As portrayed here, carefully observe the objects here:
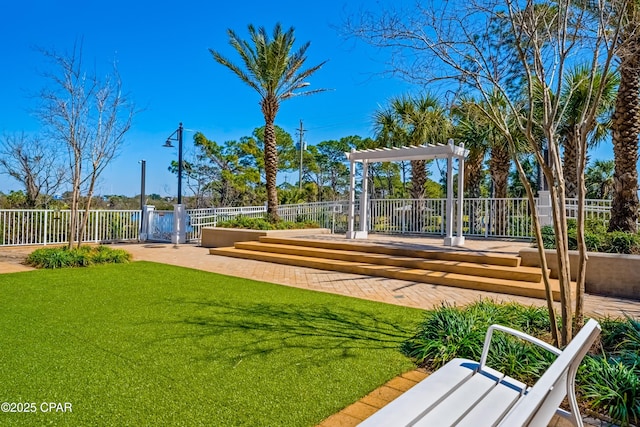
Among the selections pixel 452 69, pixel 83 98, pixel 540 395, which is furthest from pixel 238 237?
pixel 540 395

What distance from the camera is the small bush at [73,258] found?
788 cm

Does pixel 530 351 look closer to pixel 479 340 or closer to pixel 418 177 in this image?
pixel 479 340

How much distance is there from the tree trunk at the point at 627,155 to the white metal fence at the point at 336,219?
6.49 ft

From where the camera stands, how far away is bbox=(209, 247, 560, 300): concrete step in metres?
5.83

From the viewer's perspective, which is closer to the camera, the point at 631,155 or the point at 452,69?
the point at 452,69

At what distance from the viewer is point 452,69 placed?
385 centimetres

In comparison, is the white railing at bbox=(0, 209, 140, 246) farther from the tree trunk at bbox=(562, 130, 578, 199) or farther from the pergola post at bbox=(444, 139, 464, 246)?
the tree trunk at bbox=(562, 130, 578, 199)

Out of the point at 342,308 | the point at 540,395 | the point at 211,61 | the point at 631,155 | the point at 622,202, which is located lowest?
Answer: the point at 342,308

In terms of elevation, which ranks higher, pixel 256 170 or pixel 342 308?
pixel 256 170

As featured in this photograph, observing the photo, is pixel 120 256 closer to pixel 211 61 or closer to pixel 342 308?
pixel 342 308

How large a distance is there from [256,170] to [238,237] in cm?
1457

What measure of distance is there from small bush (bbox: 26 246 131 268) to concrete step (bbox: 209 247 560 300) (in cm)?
313

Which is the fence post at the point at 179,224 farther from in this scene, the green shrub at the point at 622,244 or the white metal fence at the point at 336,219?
the green shrub at the point at 622,244

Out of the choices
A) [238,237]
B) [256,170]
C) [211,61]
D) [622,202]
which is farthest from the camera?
[256,170]
